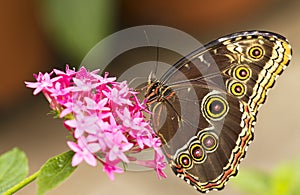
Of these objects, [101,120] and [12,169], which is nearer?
[101,120]

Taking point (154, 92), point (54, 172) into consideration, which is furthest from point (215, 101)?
point (54, 172)

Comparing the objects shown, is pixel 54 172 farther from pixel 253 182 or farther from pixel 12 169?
pixel 253 182

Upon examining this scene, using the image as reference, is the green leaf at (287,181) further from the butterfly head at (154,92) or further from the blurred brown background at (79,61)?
the blurred brown background at (79,61)

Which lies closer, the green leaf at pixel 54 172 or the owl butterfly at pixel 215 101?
the green leaf at pixel 54 172

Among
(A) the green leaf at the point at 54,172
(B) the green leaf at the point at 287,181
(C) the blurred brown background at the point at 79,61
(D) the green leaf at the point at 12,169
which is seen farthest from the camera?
(C) the blurred brown background at the point at 79,61

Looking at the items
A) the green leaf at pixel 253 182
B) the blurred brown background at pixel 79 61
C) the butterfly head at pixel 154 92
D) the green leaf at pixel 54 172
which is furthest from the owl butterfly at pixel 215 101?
the blurred brown background at pixel 79 61

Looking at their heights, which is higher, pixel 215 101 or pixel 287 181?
pixel 215 101
